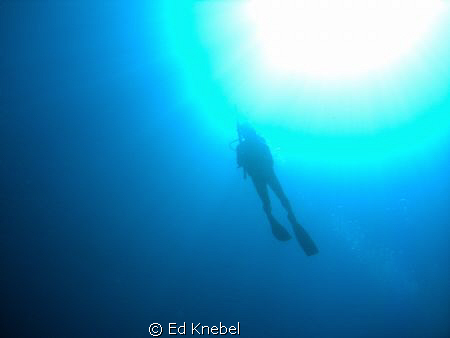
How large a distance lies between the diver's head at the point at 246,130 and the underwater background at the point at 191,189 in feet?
79.5

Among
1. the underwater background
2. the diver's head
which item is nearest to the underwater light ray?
the underwater background

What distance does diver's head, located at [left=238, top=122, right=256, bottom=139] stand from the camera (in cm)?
544

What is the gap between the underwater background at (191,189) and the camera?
29.2 metres

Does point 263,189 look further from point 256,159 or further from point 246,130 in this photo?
point 246,130

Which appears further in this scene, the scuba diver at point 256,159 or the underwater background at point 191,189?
the underwater background at point 191,189

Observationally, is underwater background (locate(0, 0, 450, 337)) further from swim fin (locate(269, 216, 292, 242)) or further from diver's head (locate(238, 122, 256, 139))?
diver's head (locate(238, 122, 256, 139))

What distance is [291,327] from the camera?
1081 inches

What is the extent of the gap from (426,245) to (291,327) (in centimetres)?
1682

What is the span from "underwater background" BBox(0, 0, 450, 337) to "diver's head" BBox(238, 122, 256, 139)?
79.5ft

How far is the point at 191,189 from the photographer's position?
45.0 metres

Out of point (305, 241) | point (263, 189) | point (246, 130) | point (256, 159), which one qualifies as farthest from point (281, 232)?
point (246, 130)

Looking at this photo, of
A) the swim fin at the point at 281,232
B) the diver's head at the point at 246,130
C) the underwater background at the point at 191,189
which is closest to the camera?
the diver's head at the point at 246,130

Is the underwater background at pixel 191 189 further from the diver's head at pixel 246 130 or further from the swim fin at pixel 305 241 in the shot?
the diver's head at pixel 246 130

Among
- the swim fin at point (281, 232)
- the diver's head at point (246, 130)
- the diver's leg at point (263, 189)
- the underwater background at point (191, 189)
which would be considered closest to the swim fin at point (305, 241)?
the swim fin at point (281, 232)
